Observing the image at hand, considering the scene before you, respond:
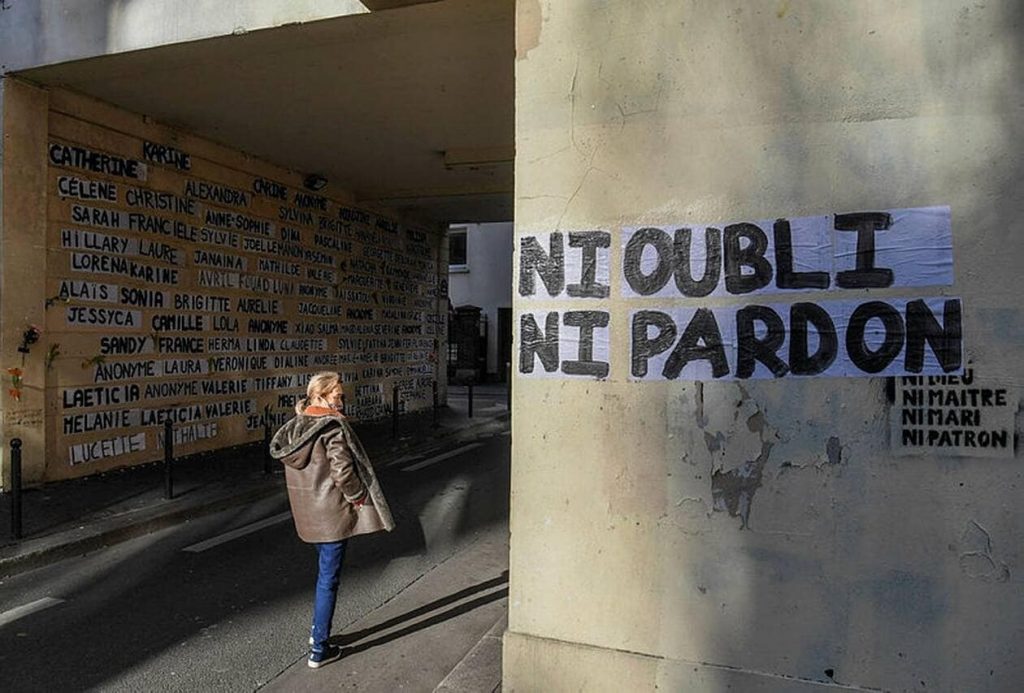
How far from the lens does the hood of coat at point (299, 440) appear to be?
422 centimetres

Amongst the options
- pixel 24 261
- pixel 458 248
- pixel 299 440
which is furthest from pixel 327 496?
pixel 458 248

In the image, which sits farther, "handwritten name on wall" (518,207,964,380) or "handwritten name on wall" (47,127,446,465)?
"handwritten name on wall" (47,127,446,465)

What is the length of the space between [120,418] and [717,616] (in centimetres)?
840

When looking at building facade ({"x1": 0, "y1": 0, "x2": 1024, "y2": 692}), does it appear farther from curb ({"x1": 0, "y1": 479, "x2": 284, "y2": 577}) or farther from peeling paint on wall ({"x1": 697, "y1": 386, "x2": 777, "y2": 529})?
curb ({"x1": 0, "y1": 479, "x2": 284, "y2": 577})

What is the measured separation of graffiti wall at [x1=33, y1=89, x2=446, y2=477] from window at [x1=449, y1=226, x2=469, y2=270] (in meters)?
13.1

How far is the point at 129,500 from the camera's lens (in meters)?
7.76

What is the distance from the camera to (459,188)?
1377 cm

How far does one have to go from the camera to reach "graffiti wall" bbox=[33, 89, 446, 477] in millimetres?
8641

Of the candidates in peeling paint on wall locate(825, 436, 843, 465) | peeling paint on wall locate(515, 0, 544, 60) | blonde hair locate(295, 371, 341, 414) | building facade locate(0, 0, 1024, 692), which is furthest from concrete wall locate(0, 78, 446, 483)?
peeling paint on wall locate(825, 436, 843, 465)

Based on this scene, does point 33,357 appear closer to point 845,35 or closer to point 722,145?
point 722,145

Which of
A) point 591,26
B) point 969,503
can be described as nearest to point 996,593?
point 969,503

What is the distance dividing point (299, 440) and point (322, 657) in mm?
1272

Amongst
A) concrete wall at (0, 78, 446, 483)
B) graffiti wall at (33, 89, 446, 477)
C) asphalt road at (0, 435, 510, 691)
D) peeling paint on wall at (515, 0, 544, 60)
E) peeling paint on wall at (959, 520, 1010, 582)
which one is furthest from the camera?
graffiti wall at (33, 89, 446, 477)

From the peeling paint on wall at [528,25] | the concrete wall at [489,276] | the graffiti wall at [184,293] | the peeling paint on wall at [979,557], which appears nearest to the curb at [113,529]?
the graffiti wall at [184,293]
